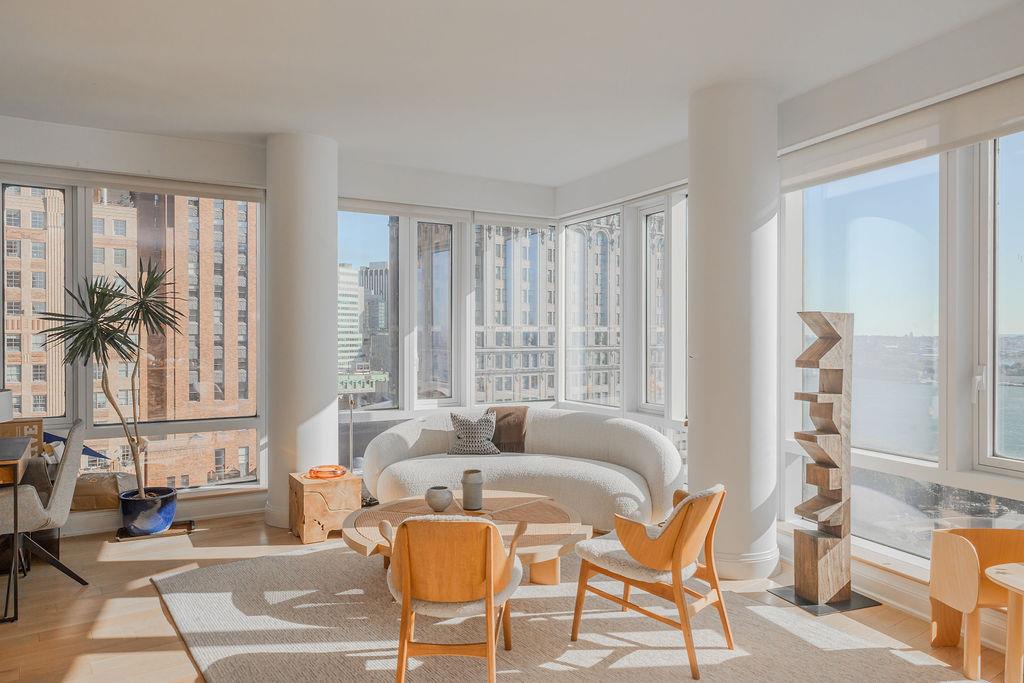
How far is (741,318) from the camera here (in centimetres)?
395

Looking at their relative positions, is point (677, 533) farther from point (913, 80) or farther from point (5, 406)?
point (5, 406)

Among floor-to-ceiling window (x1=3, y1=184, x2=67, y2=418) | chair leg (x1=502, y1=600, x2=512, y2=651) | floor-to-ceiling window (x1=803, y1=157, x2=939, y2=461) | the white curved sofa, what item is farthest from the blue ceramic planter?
floor-to-ceiling window (x1=803, y1=157, x2=939, y2=461)

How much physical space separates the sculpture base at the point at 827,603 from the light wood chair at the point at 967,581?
47cm

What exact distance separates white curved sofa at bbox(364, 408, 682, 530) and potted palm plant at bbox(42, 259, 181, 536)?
1.55 meters

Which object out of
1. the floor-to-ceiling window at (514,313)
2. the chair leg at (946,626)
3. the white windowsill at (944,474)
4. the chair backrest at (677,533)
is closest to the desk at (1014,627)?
the chair leg at (946,626)

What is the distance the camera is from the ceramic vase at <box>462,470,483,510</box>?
3.59 meters

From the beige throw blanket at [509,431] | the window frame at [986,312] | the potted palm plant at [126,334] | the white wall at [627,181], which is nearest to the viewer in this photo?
the window frame at [986,312]

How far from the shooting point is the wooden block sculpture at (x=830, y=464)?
11.6ft

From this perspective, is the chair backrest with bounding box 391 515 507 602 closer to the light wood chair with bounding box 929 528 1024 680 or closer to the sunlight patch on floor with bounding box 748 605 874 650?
the sunlight patch on floor with bounding box 748 605 874 650

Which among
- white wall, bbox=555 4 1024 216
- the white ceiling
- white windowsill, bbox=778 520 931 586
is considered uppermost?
the white ceiling

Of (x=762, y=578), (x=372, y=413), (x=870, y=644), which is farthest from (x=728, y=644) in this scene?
(x=372, y=413)

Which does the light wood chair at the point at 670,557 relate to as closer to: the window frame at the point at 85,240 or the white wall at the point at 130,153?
the window frame at the point at 85,240

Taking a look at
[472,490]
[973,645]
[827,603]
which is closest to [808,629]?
[827,603]

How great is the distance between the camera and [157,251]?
5152 millimetres
